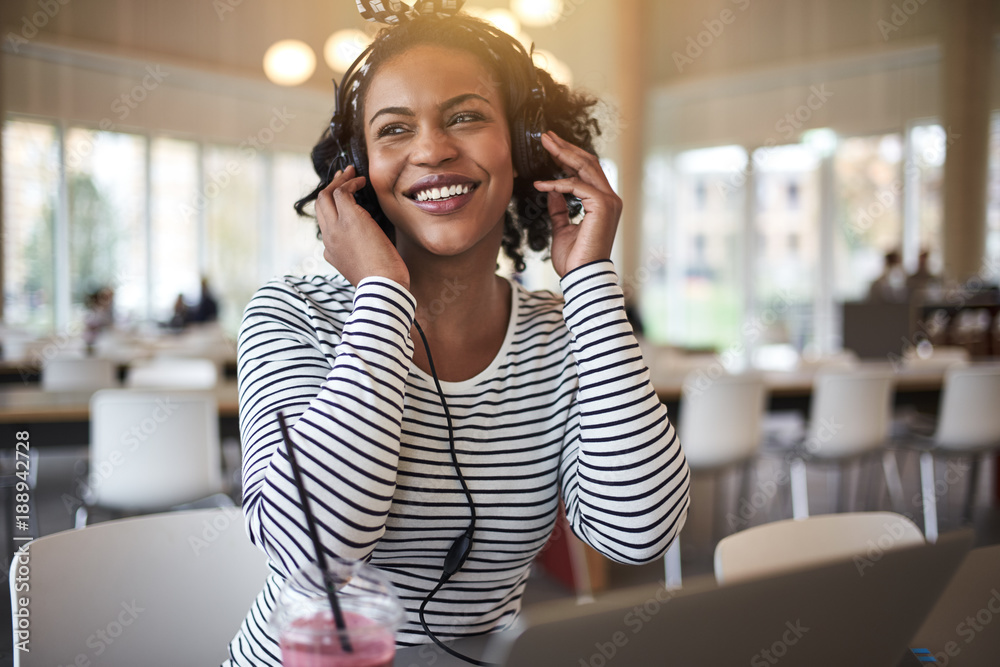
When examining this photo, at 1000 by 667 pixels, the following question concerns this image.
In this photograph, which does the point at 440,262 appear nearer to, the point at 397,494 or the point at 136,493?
the point at 397,494

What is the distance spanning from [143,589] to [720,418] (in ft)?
7.66

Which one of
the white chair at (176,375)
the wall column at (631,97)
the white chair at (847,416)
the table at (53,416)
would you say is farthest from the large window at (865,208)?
the table at (53,416)

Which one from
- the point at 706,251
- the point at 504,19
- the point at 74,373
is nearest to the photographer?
the point at 74,373

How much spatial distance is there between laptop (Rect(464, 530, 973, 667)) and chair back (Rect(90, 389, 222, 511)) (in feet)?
7.20

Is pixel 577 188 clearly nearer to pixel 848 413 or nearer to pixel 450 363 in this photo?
pixel 450 363

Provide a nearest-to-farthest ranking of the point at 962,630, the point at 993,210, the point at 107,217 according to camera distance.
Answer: the point at 962,630 < the point at 993,210 < the point at 107,217

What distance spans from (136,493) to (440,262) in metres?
1.82

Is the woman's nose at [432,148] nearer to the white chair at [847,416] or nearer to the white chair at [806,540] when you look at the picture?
the white chair at [806,540]

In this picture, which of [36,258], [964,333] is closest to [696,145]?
[964,333]

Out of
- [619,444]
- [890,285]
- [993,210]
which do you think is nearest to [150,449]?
[619,444]

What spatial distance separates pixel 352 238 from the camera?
1.01m

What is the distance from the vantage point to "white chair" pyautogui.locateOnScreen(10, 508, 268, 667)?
1.04 meters

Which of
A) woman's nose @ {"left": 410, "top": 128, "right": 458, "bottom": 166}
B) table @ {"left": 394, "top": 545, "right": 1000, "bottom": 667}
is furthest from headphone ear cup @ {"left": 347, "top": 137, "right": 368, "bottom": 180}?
table @ {"left": 394, "top": 545, "right": 1000, "bottom": 667}

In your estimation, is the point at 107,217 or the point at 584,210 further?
the point at 107,217
